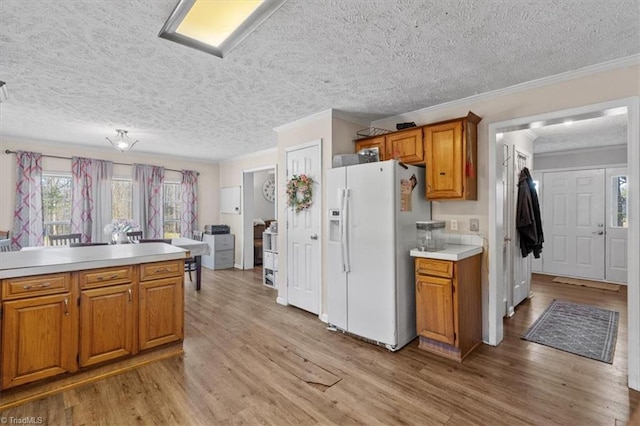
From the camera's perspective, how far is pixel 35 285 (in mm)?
2172

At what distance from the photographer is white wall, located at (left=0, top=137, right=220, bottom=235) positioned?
15.3 ft

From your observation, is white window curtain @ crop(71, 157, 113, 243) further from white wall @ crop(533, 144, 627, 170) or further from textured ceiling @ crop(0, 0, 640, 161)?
white wall @ crop(533, 144, 627, 170)

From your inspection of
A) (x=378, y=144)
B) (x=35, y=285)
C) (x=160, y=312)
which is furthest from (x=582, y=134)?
(x=35, y=285)

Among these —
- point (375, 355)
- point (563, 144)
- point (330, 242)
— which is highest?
point (563, 144)

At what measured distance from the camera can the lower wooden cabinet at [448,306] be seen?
8.66ft

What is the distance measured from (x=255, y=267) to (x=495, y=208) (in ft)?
17.2

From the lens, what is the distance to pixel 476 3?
1690 mm

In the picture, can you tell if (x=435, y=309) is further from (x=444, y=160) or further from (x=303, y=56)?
(x=303, y=56)

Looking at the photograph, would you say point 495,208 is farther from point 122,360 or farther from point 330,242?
point 122,360

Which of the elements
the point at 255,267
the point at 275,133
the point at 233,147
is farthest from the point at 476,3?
the point at 255,267

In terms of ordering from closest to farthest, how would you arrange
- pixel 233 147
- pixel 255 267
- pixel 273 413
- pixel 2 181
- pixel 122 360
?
pixel 273 413 → pixel 122 360 → pixel 2 181 → pixel 233 147 → pixel 255 267

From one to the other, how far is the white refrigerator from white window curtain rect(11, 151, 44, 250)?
496 cm

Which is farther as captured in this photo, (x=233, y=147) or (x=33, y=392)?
(x=233, y=147)

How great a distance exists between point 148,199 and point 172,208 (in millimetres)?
667
